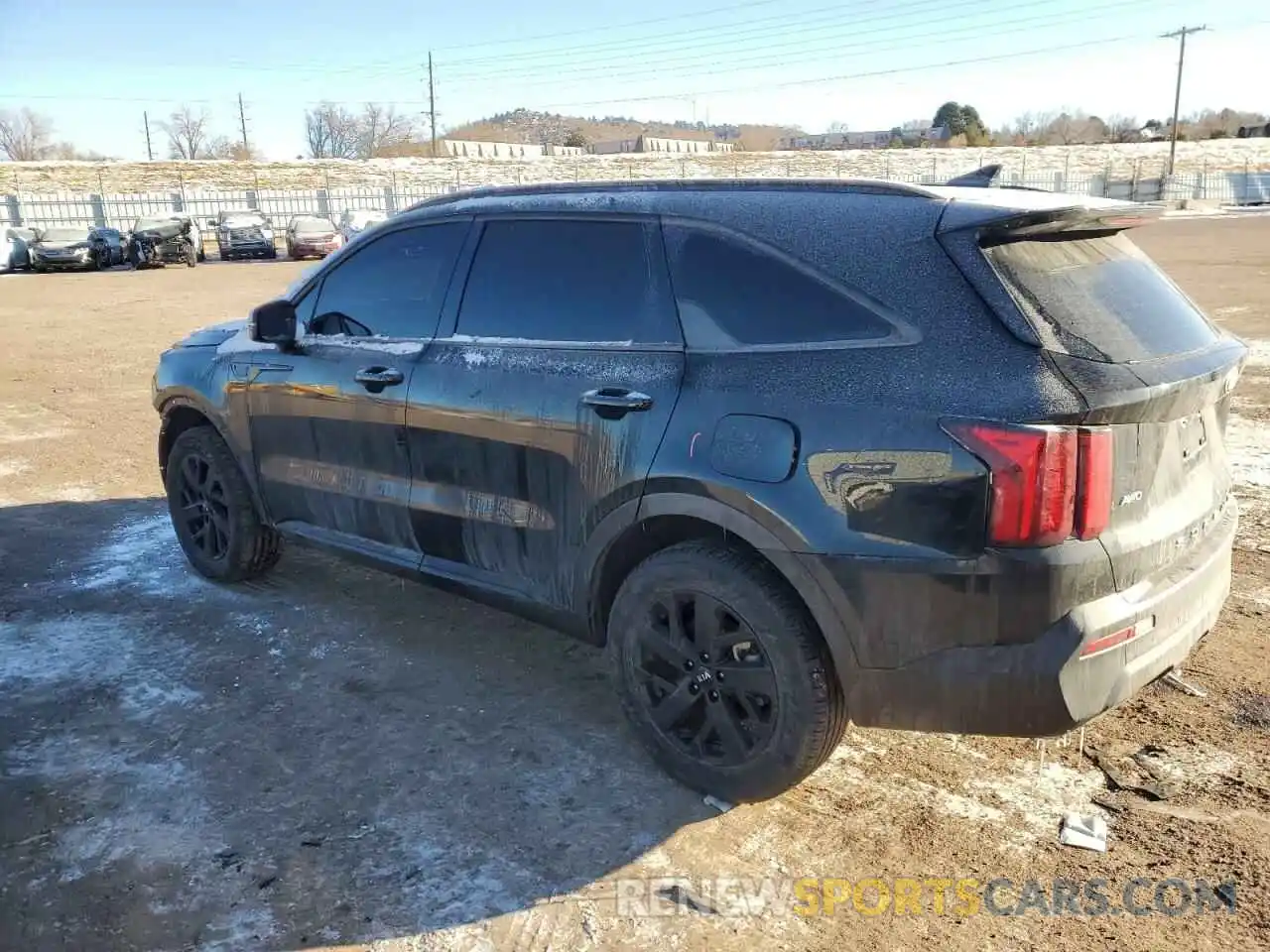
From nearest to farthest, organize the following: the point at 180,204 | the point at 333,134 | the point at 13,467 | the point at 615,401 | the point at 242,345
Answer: the point at 615,401
the point at 242,345
the point at 13,467
the point at 180,204
the point at 333,134

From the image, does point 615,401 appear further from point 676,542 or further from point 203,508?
point 203,508

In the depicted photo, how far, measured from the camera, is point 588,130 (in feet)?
578

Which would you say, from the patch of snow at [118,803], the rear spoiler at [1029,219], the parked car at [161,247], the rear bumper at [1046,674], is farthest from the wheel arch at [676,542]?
the parked car at [161,247]

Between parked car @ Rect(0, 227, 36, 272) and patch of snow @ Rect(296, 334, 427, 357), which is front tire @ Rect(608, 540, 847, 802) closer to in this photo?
patch of snow @ Rect(296, 334, 427, 357)

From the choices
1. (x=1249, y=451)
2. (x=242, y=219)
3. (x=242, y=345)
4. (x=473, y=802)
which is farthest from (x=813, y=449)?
(x=242, y=219)

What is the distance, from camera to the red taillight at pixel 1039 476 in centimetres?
242

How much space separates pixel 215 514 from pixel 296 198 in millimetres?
45779

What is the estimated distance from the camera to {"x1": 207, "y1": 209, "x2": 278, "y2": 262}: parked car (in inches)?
1296

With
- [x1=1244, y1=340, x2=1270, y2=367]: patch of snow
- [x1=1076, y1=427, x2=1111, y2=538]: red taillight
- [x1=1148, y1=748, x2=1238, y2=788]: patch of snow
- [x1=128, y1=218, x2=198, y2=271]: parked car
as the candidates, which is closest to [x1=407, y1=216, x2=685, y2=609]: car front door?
[x1=1076, y1=427, x2=1111, y2=538]: red taillight

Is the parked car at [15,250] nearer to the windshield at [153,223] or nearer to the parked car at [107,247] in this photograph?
the parked car at [107,247]

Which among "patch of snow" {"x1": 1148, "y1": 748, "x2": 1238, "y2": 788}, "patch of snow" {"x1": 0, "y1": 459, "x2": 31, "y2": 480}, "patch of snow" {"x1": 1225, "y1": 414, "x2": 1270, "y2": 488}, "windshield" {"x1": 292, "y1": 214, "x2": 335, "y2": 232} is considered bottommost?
"patch of snow" {"x1": 1148, "y1": 748, "x2": 1238, "y2": 788}

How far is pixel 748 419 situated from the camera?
9.41 feet

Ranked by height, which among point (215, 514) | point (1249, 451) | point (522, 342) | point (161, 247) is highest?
point (161, 247)

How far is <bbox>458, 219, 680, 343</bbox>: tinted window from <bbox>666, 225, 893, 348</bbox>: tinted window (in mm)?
92
